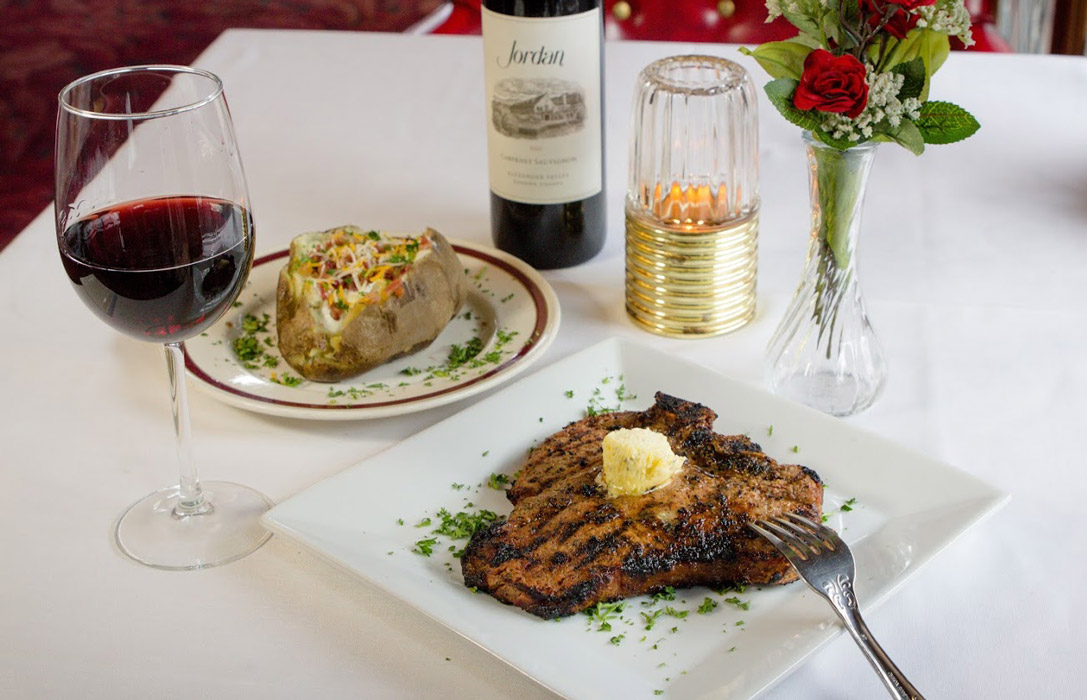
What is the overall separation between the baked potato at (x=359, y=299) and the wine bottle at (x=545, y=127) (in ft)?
0.51

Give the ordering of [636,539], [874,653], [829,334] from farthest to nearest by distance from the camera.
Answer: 1. [829,334]
2. [636,539]
3. [874,653]

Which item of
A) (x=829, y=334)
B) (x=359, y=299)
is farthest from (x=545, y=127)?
(x=829, y=334)

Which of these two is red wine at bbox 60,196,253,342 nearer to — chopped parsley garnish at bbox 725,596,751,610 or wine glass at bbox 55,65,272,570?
wine glass at bbox 55,65,272,570

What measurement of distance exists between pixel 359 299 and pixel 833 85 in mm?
559

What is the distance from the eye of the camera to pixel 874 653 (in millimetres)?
812

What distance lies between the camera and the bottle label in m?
1.34

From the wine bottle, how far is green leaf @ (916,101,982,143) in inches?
16.9

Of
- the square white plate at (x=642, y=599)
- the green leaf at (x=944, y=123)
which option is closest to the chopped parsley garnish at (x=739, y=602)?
the square white plate at (x=642, y=599)

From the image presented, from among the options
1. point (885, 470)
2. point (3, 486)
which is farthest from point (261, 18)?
point (885, 470)

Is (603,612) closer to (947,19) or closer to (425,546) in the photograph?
(425,546)

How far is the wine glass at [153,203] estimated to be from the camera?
92cm

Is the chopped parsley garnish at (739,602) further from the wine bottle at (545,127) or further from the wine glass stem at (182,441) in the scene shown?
the wine bottle at (545,127)

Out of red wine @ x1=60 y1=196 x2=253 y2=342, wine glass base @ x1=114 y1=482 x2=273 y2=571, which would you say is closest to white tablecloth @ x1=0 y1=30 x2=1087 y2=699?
Answer: wine glass base @ x1=114 y1=482 x2=273 y2=571

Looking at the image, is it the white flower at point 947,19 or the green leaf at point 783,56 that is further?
the green leaf at point 783,56
